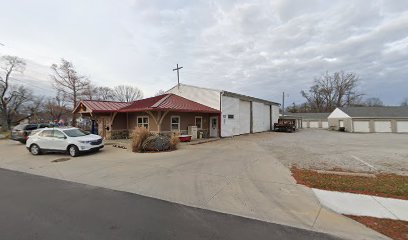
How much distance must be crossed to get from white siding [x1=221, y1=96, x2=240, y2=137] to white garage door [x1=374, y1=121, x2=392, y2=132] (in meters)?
27.5

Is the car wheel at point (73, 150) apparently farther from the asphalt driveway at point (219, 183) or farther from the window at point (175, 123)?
the window at point (175, 123)

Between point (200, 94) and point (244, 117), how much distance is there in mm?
7003

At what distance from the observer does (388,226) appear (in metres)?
4.21

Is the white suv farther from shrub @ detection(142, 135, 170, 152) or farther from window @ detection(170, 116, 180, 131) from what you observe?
window @ detection(170, 116, 180, 131)

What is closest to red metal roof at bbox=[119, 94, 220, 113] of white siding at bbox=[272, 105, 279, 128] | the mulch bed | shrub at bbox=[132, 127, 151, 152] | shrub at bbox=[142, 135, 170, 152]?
shrub at bbox=[132, 127, 151, 152]

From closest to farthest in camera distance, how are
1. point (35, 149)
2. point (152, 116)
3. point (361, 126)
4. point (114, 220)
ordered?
point (114, 220) → point (35, 149) → point (152, 116) → point (361, 126)

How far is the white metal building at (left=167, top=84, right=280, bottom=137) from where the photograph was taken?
2355 cm

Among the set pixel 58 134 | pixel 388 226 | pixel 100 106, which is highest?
pixel 100 106

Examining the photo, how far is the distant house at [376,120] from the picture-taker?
38000mm

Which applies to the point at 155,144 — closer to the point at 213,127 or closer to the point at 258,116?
the point at 213,127

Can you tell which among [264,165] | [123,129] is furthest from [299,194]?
[123,129]

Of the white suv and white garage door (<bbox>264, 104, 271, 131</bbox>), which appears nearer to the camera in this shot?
the white suv

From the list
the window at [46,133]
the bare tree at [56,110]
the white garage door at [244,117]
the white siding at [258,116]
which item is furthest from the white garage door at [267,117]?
the bare tree at [56,110]

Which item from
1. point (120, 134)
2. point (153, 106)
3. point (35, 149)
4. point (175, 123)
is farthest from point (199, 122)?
point (35, 149)
